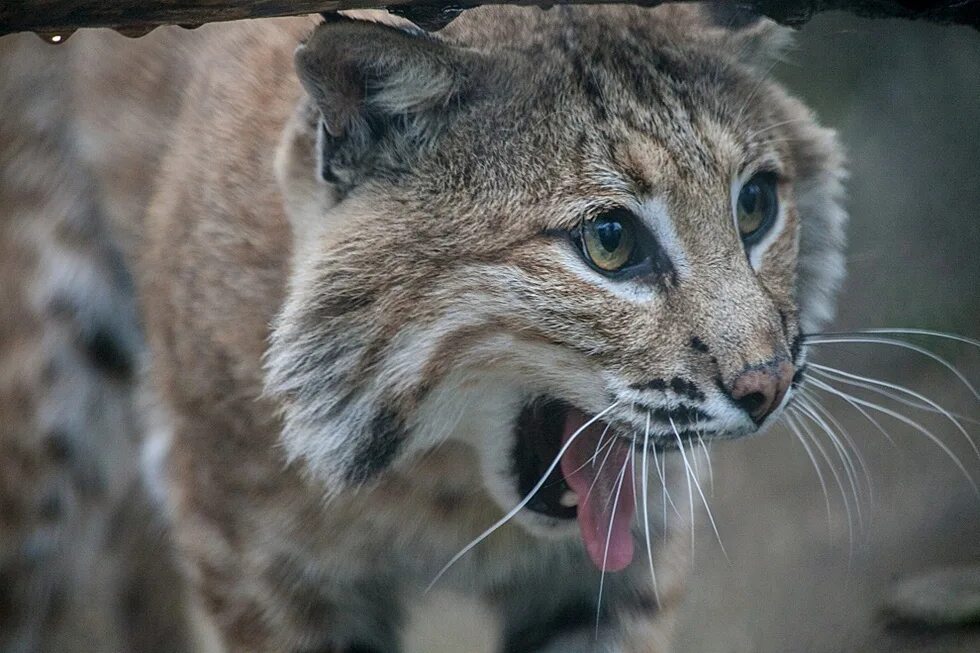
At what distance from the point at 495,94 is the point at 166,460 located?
2.74 ft

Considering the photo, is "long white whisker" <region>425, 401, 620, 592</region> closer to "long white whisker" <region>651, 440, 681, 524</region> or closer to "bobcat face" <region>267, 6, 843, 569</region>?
"bobcat face" <region>267, 6, 843, 569</region>

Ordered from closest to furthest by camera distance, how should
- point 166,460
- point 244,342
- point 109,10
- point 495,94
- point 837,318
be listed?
point 109,10 → point 495,94 → point 244,342 → point 166,460 → point 837,318

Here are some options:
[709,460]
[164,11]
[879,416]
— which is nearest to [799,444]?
[879,416]

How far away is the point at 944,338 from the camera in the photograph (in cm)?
214

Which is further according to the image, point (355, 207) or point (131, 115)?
point (131, 115)

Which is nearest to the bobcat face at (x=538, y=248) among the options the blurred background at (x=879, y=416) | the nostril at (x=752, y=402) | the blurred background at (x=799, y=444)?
the nostril at (x=752, y=402)

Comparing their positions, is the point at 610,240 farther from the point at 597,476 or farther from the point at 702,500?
the point at 702,500

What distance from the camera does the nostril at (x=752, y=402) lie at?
4.73ft

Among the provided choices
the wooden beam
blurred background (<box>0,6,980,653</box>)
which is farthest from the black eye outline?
blurred background (<box>0,6,980,653</box>)

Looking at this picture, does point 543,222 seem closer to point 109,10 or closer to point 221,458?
point 109,10

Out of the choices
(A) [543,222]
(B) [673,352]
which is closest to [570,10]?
→ (A) [543,222]

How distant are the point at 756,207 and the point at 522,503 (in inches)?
18.9

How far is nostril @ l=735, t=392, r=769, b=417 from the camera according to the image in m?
1.44

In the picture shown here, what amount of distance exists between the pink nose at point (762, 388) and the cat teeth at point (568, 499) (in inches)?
12.2
